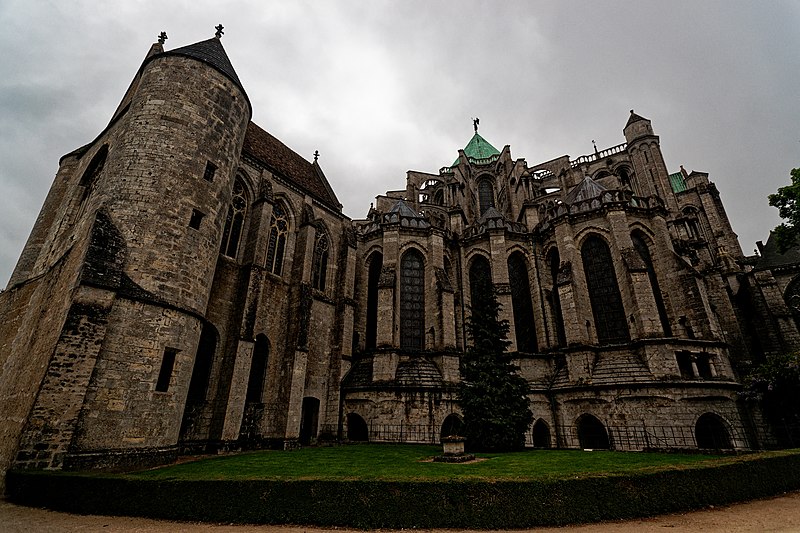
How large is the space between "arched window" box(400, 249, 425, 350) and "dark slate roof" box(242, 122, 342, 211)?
20.8ft

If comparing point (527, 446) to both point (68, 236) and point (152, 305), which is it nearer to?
point (152, 305)

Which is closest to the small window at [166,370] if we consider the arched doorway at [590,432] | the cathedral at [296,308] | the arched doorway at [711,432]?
the cathedral at [296,308]

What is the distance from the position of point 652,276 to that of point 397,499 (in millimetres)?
20458

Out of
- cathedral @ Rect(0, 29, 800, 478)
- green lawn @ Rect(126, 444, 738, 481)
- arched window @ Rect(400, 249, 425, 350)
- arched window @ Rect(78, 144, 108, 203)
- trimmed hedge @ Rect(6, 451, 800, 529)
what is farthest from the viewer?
arched window @ Rect(400, 249, 425, 350)

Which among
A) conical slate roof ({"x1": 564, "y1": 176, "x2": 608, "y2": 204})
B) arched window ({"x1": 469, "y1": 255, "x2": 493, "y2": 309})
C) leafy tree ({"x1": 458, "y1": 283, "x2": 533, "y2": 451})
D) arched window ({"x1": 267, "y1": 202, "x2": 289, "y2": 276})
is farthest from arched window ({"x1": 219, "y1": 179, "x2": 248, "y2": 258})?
conical slate roof ({"x1": 564, "y1": 176, "x2": 608, "y2": 204})

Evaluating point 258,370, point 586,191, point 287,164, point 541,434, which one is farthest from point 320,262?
point 586,191

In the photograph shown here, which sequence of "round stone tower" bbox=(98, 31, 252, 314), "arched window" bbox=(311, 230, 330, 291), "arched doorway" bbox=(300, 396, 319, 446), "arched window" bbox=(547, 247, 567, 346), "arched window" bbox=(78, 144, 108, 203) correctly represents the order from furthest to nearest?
"arched window" bbox=(311, 230, 330, 291), "arched window" bbox=(547, 247, 567, 346), "arched doorway" bbox=(300, 396, 319, 446), "arched window" bbox=(78, 144, 108, 203), "round stone tower" bbox=(98, 31, 252, 314)

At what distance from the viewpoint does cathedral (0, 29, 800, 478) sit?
10.9m

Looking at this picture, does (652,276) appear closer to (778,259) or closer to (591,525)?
(778,259)

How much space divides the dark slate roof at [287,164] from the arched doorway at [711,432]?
75.2 feet

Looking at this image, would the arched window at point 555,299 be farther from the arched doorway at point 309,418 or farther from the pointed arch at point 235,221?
the pointed arch at point 235,221

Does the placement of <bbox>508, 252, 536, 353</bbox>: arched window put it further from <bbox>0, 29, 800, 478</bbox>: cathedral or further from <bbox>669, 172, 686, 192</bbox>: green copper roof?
<bbox>669, 172, 686, 192</bbox>: green copper roof

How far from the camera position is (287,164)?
23.9m

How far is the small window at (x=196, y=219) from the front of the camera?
45.4ft
